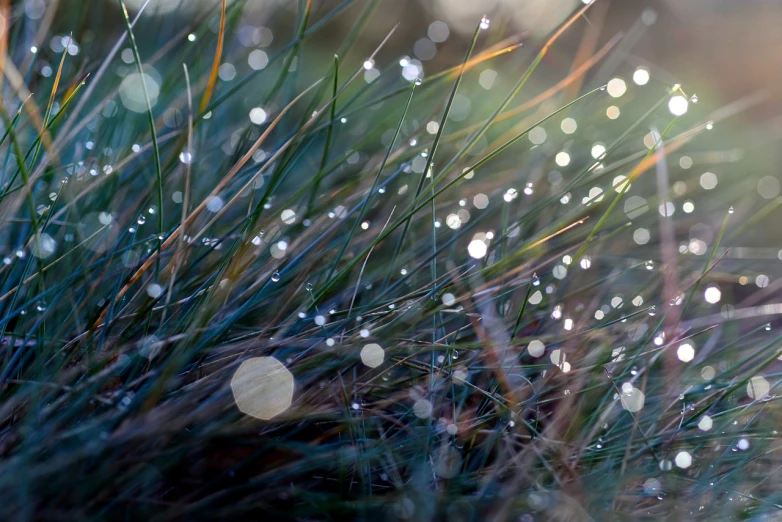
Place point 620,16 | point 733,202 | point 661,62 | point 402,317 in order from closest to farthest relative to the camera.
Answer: point 402,317, point 733,202, point 661,62, point 620,16

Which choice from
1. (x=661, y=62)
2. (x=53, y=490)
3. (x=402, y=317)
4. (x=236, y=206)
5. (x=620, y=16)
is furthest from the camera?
(x=620, y=16)

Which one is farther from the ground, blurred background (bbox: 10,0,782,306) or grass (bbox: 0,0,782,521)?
blurred background (bbox: 10,0,782,306)

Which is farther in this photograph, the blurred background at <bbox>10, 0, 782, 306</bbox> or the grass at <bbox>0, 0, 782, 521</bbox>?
the blurred background at <bbox>10, 0, 782, 306</bbox>

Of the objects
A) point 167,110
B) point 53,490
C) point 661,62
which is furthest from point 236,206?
point 661,62

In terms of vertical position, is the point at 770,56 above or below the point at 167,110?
above

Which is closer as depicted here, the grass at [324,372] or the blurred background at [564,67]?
the grass at [324,372]

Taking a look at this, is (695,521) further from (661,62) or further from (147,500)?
(661,62)

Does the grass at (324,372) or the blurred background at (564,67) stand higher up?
the blurred background at (564,67)

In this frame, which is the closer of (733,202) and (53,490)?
(53,490)

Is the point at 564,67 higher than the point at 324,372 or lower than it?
higher

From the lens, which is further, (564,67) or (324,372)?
(564,67)

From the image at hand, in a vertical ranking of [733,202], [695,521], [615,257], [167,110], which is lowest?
[695,521]
